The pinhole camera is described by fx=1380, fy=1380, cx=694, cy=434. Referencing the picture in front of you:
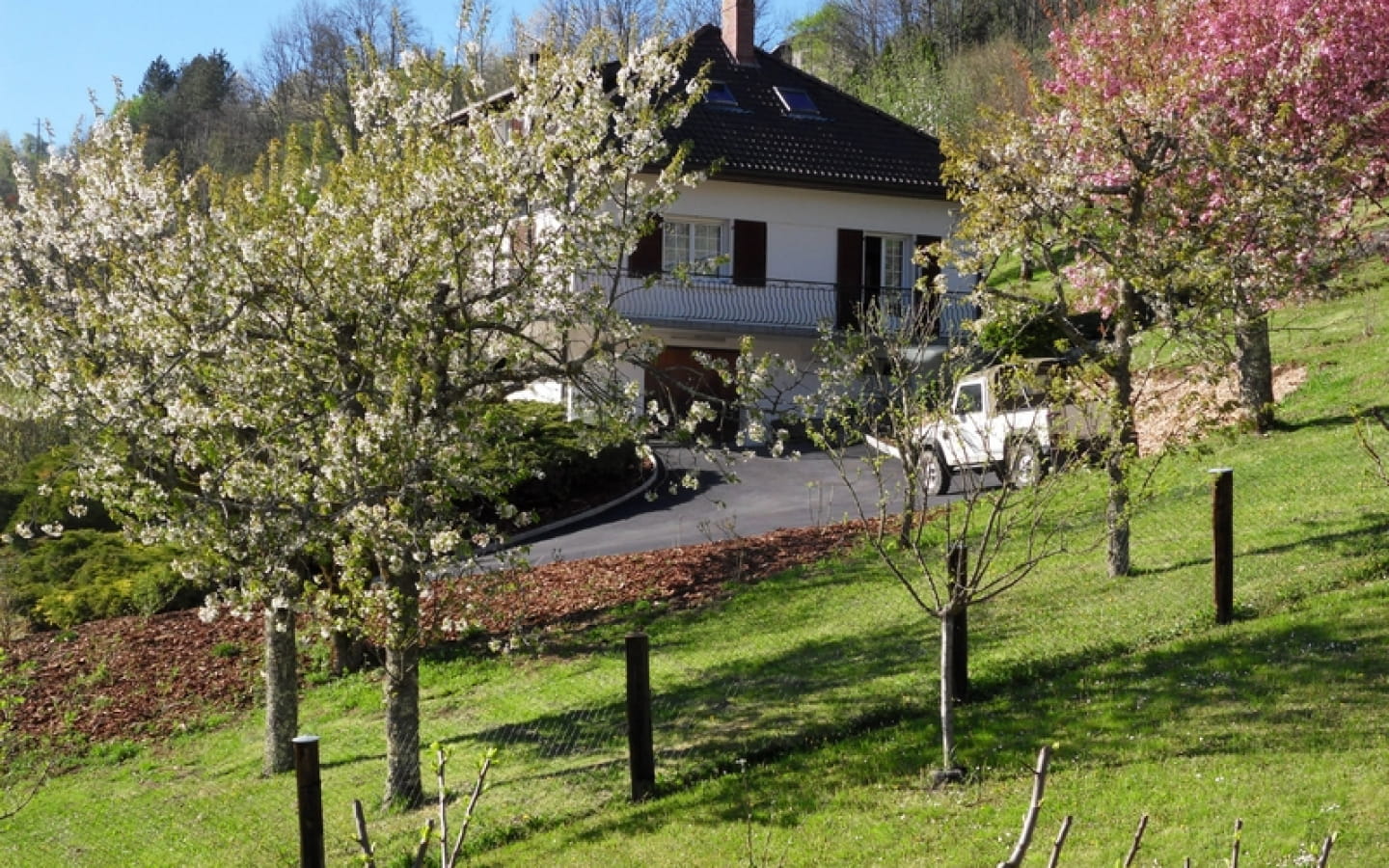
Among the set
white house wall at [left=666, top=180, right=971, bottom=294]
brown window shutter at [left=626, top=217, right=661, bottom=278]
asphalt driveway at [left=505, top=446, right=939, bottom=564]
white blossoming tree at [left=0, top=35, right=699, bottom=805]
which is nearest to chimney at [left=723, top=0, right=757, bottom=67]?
white house wall at [left=666, top=180, right=971, bottom=294]

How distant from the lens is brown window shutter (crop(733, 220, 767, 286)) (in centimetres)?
2770

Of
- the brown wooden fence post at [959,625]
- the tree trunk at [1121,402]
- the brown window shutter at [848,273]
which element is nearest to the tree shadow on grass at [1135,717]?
the brown wooden fence post at [959,625]

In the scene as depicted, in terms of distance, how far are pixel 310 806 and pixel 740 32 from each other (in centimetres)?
2622

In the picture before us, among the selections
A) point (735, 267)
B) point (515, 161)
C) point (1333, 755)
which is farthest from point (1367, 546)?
point (735, 267)

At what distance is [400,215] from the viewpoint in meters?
10.0

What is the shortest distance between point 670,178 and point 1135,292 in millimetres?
4507

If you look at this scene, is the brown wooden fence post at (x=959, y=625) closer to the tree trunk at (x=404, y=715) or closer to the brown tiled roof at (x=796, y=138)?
the tree trunk at (x=404, y=715)

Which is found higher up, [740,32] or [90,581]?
[740,32]

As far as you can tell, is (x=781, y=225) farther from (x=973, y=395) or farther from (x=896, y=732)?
(x=896, y=732)

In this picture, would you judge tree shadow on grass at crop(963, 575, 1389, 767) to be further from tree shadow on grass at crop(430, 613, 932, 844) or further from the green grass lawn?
tree shadow on grass at crop(430, 613, 932, 844)

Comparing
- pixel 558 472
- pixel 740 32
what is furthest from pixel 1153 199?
pixel 740 32

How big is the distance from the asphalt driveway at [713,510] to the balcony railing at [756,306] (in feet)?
15.4

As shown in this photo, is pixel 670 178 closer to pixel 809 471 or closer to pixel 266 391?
pixel 266 391

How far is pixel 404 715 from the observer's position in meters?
10.4
